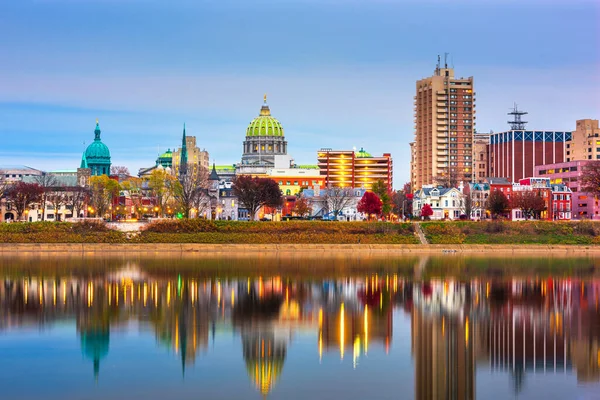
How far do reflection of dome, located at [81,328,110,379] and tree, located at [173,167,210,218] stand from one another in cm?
8600

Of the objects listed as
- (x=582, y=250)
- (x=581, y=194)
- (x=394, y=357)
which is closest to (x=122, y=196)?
(x=581, y=194)

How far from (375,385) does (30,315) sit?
21727mm

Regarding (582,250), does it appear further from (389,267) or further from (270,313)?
(270,313)

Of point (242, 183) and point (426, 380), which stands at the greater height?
point (242, 183)

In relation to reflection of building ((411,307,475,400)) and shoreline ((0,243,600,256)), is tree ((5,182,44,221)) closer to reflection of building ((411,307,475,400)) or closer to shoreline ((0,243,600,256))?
shoreline ((0,243,600,256))

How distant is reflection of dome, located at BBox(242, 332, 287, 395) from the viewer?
104 ft

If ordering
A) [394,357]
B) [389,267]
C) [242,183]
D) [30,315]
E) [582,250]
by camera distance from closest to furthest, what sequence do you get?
[394,357], [30,315], [389,267], [582,250], [242,183]

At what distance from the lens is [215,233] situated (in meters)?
99.4

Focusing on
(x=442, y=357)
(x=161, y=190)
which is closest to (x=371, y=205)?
(x=161, y=190)

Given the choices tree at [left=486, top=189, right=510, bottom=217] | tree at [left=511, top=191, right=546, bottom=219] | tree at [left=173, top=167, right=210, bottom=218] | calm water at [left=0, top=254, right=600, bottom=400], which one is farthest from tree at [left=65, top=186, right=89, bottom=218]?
calm water at [left=0, top=254, right=600, bottom=400]

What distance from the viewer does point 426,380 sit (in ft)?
105

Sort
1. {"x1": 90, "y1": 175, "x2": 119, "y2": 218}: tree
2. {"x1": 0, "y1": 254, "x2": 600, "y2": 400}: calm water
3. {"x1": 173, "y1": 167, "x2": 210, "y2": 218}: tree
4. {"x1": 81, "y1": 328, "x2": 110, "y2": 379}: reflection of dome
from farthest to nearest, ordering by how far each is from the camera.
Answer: {"x1": 90, "y1": 175, "x2": 119, "y2": 218}: tree
{"x1": 173, "y1": 167, "x2": 210, "y2": 218}: tree
{"x1": 81, "y1": 328, "x2": 110, "y2": 379}: reflection of dome
{"x1": 0, "y1": 254, "x2": 600, "y2": 400}: calm water

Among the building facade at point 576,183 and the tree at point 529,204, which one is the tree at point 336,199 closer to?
the tree at point 529,204

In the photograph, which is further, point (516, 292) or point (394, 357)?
point (516, 292)
